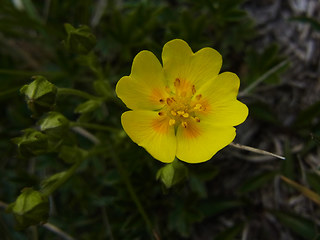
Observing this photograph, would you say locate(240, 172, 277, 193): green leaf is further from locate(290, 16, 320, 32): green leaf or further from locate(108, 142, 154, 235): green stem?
locate(290, 16, 320, 32): green leaf

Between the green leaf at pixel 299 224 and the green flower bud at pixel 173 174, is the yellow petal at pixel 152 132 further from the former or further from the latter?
the green leaf at pixel 299 224

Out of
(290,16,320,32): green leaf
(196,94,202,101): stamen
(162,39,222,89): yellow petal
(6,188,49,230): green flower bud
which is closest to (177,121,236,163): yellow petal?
(196,94,202,101): stamen

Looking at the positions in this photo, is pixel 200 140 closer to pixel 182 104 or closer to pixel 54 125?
pixel 182 104

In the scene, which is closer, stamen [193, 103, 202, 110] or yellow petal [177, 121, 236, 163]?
yellow petal [177, 121, 236, 163]

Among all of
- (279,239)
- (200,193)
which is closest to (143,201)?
(200,193)

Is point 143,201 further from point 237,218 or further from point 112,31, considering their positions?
point 112,31
